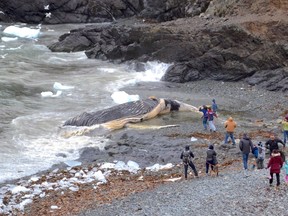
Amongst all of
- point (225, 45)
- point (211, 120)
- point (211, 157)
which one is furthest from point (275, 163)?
point (225, 45)

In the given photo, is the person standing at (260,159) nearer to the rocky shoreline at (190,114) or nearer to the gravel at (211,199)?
the gravel at (211,199)

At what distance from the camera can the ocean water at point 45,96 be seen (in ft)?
77.3

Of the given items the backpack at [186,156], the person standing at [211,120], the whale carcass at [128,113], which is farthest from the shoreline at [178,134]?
the backpack at [186,156]

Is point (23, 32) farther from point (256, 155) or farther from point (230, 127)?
point (256, 155)

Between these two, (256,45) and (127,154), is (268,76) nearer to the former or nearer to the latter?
(256,45)

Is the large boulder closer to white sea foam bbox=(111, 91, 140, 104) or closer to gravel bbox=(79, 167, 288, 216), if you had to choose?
white sea foam bbox=(111, 91, 140, 104)

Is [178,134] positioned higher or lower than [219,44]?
lower

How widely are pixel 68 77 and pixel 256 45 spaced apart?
14.4 meters

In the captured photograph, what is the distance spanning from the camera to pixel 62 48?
5050 centimetres

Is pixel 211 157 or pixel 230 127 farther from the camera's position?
pixel 230 127

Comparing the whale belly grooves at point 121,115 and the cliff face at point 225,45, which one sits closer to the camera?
the whale belly grooves at point 121,115

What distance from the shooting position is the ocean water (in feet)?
77.3

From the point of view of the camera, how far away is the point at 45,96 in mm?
33906

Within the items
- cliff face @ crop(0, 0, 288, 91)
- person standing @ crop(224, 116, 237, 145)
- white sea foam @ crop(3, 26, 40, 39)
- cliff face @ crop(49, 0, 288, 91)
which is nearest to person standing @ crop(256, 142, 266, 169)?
person standing @ crop(224, 116, 237, 145)
